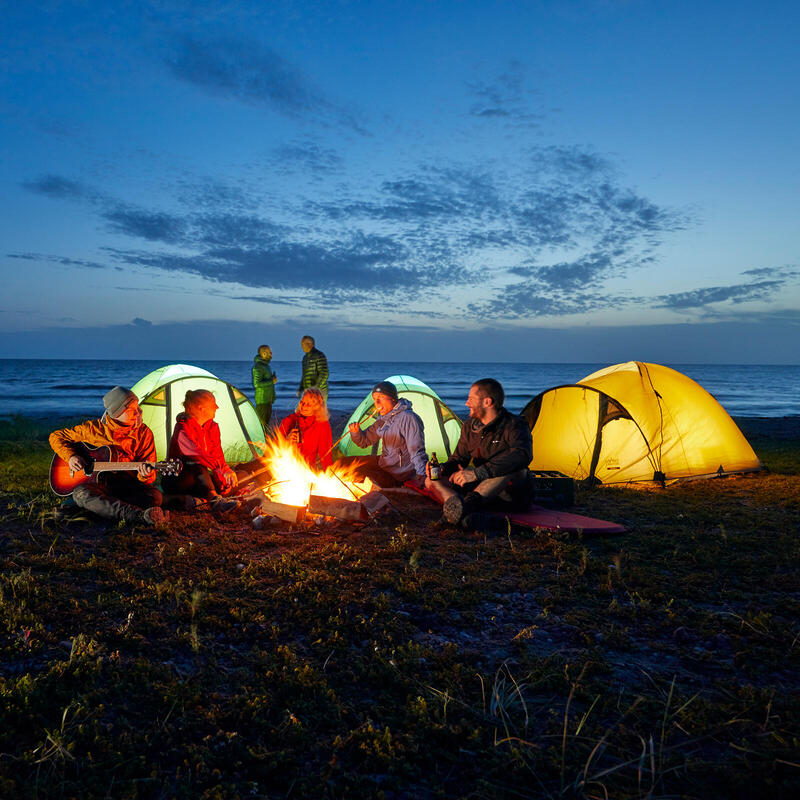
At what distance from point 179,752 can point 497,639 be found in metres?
2.16

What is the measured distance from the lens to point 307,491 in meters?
7.39

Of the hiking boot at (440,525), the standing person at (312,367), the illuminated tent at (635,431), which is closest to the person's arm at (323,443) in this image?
the hiking boot at (440,525)

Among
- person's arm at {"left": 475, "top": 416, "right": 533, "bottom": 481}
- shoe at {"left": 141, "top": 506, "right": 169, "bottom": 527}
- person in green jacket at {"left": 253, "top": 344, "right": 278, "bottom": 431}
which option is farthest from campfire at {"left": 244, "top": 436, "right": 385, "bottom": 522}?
person in green jacket at {"left": 253, "top": 344, "right": 278, "bottom": 431}

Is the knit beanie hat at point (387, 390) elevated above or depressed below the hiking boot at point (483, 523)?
above

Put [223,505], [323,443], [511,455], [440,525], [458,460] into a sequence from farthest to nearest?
1. [323,443]
2. [458,460]
3. [223,505]
4. [511,455]
5. [440,525]

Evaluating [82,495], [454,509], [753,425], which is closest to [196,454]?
[82,495]

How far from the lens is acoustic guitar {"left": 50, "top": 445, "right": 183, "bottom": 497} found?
667 cm

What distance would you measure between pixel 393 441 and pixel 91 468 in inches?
159

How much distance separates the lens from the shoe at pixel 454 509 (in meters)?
6.71

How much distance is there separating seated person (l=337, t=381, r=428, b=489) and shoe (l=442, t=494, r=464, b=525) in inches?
57.1

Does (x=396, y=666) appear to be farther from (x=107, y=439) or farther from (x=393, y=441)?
(x=393, y=441)

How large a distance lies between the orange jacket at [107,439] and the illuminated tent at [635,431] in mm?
6783

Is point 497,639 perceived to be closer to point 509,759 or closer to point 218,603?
point 509,759

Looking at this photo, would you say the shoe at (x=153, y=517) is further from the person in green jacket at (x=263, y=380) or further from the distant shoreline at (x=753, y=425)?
the distant shoreline at (x=753, y=425)
